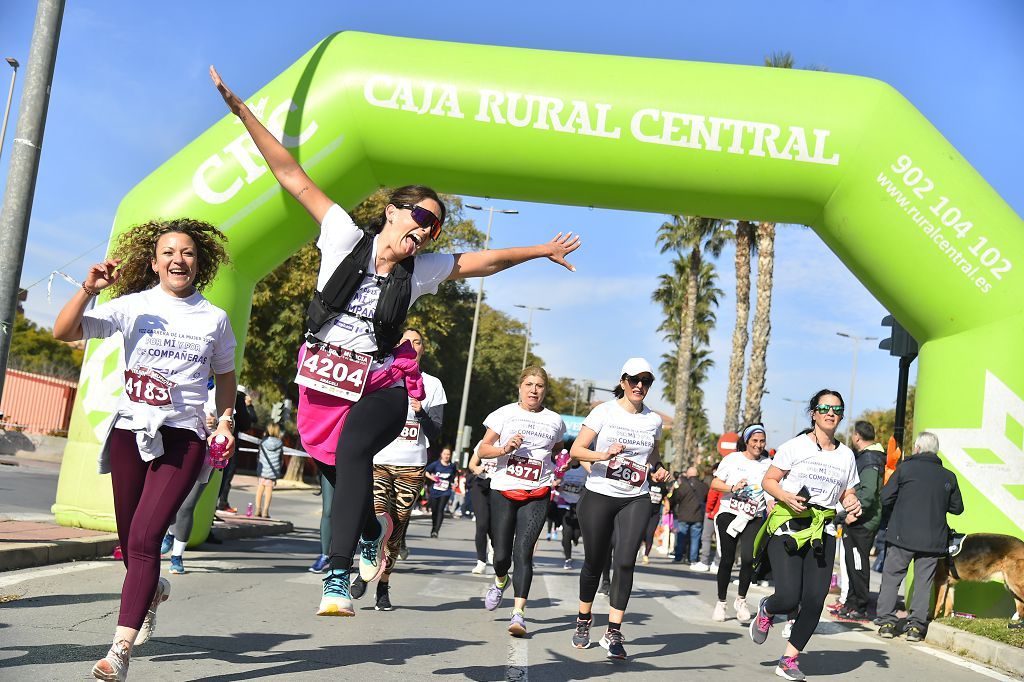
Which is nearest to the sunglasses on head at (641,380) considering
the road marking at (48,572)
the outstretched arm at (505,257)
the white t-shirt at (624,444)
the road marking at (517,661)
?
the white t-shirt at (624,444)

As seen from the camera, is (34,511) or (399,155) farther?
(34,511)

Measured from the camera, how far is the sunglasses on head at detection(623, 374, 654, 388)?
24.4ft

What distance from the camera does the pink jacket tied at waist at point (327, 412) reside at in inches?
177

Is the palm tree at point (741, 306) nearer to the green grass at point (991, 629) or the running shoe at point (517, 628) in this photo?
the green grass at point (991, 629)

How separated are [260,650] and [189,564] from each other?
4028 millimetres

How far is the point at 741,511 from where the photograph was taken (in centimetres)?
1021

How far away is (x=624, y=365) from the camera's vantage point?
7.54 m

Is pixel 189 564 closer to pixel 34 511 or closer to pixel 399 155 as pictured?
pixel 34 511

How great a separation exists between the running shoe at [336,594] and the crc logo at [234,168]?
6552 mm

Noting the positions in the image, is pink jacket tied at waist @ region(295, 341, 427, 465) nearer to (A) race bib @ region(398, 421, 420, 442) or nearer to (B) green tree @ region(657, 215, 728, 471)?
(A) race bib @ region(398, 421, 420, 442)

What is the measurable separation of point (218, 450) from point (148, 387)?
407 mm

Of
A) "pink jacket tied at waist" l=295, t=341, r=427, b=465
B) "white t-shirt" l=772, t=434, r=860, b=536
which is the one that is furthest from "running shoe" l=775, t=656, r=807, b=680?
"pink jacket tied at waist" l=295, t=341, r=427, b=465

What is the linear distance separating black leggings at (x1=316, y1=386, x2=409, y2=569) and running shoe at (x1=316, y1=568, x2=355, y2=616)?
0.03 m

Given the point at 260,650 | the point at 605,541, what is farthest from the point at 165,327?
the point at 605,541
